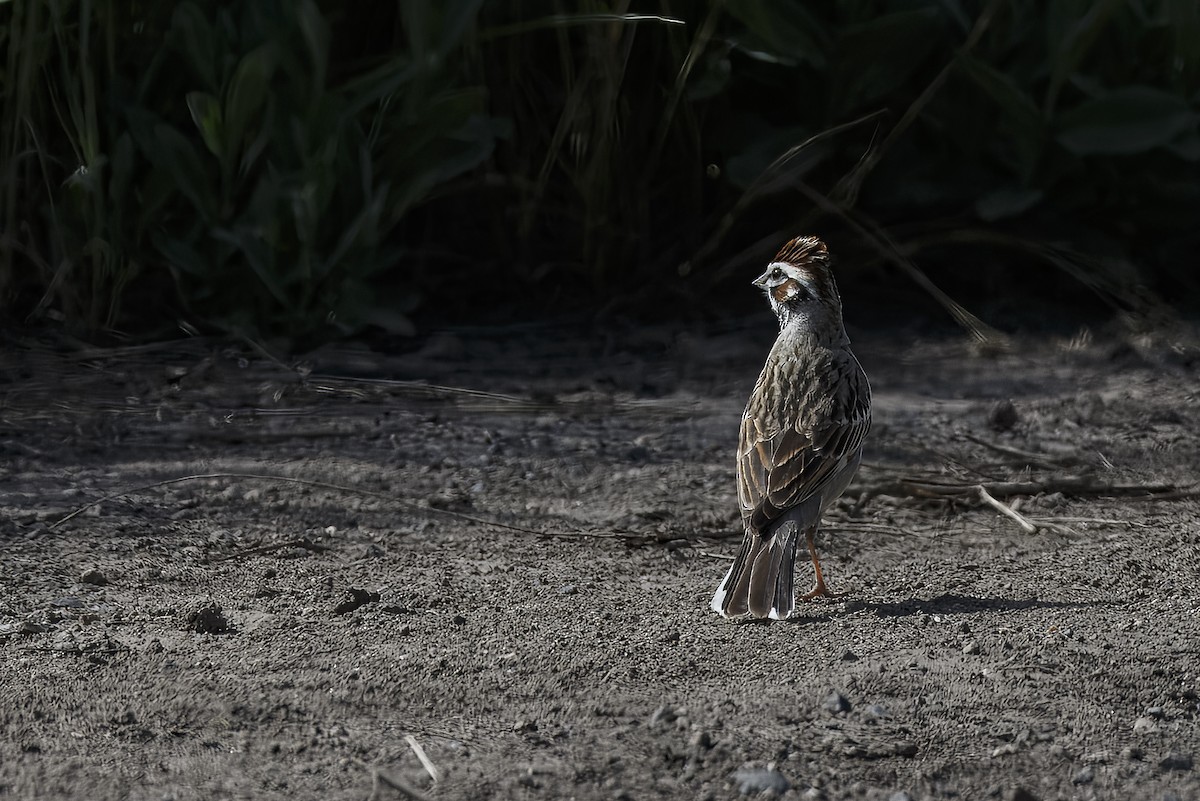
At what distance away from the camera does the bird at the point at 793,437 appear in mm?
3799

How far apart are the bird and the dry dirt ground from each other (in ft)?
0.43

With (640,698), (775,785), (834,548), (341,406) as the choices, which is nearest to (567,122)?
(341,406)

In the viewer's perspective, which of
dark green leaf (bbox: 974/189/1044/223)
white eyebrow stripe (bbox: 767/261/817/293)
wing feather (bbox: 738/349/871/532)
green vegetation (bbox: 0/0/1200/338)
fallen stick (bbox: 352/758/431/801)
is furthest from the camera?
dark green leaf (bbox: 974/189/1044/223)

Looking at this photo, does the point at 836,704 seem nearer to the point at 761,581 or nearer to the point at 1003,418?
the point at 761,581

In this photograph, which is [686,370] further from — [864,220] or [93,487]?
[93,487]

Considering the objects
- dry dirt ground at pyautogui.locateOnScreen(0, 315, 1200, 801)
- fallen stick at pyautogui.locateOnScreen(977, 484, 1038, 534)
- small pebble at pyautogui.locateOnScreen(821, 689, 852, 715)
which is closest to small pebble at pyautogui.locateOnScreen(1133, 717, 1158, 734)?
dry dirt ground at pyautogui.locateOnScreen(0, 315, 1200, 801)

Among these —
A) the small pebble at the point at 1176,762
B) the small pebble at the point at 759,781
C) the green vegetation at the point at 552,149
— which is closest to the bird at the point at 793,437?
the small pebble at the point at 759,781

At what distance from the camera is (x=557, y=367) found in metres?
6.00

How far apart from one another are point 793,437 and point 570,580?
2.26 ft

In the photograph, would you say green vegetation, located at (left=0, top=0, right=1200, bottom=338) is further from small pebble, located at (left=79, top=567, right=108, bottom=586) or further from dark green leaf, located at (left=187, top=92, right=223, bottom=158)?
small pebble, located at (left=79, top=567, right=108, bottom=586)

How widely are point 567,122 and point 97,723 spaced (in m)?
3.47

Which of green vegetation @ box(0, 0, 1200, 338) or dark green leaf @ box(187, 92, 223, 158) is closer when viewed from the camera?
dark green leaf @ box(187, 92, 223, 158)

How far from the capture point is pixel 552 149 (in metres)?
6.03

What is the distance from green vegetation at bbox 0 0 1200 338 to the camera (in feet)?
18.4
